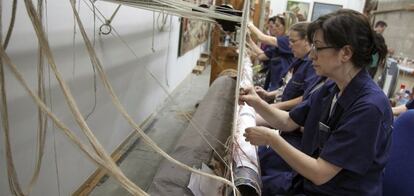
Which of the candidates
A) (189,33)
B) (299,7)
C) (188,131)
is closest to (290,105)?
(188,131)

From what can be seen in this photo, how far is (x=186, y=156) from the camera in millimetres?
1556

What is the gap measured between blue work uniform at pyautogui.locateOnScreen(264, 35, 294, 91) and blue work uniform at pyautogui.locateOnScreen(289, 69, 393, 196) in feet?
5.82

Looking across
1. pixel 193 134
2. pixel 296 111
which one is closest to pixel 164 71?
pixel 193 134

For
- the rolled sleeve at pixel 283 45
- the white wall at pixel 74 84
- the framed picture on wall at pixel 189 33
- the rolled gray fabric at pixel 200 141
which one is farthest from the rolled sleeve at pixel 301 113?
the framed picture on wall at pixel 189 33

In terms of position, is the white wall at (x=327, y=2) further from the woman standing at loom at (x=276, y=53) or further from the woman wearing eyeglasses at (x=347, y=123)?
the woman wearing eyeglasses at (x=347, y=123)

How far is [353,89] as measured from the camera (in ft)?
3.66

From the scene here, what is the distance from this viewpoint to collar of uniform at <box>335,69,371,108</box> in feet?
3.62

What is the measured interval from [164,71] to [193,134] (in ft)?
7.44

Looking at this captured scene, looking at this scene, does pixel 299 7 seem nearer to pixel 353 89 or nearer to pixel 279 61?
pixel 279 61

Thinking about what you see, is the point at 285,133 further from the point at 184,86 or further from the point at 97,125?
the point at 184,86

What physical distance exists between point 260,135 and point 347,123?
0.29 metres

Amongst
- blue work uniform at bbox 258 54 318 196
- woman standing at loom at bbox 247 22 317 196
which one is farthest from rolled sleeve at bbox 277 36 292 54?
blue work uniform at bbox 258 54 318 196

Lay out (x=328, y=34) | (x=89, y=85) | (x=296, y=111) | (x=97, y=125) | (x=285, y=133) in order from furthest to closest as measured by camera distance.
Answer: (x=97, y=125)
(x=89, y=85)
(x=285, y=133)
(x=296, y=111)
(x=328, y=34)

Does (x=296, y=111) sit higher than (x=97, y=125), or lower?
higher
